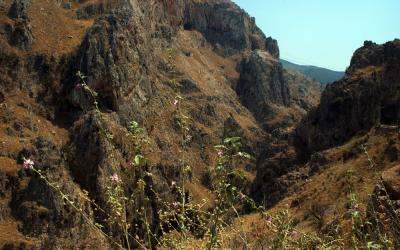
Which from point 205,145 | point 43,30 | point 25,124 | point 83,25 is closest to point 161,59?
point 205,145

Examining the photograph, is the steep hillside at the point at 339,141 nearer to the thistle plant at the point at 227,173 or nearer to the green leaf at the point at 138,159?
the thistle plant at the point at 227,173

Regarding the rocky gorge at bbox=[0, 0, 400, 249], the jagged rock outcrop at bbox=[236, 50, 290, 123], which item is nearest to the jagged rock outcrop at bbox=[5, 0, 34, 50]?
the rocky gorge at bbox=[0, 0, 400, 249]

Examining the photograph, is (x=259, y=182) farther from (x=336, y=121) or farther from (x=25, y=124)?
(x=25, y=124)

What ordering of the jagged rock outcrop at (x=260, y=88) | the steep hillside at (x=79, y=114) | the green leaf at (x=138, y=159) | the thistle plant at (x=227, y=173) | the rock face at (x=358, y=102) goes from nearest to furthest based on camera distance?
the thistle plant at (x=227, y=173), the green leaf at (x=138, y=159), the steep hillside at (x=79, y=114), the rock face at (x=358, y=102), the jagged rock outcrop at (x=260, y=88)

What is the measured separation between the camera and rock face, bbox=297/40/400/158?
66.4 m

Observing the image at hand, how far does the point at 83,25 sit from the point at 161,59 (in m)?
37.4

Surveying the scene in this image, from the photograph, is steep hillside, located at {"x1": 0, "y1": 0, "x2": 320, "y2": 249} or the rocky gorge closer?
the rocky gorge

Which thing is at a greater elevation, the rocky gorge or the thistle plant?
the thistle plant

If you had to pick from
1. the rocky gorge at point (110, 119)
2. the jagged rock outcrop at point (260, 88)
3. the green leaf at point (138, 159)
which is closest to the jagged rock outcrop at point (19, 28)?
the rocky gorge at point (110, 119)

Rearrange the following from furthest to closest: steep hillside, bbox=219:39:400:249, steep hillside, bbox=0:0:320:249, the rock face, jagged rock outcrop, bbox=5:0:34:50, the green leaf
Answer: jagged rock outcrop, bbox=5:0:34:50 → the rock face → steep hillside, bbox=0:0:320:249 → steep hillside, bbox=219:39:400:249 → the green leaf

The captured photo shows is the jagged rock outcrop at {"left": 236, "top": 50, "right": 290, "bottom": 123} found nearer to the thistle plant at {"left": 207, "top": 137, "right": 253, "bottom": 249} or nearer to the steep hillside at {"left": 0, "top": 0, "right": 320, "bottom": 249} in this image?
the steep hillside at {"left": 0, "top": 0, "right": 320, "bottom": 249}

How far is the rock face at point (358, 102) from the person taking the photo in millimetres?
66375

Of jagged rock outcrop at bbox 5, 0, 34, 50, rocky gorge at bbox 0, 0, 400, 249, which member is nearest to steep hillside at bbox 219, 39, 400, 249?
rocky gorge at bbox 0, 0, 400, 249

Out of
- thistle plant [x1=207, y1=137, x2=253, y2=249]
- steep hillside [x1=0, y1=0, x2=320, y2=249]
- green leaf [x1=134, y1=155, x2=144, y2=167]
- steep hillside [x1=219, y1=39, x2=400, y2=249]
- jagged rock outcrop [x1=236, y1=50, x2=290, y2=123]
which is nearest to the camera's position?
thistle plant [x1=207, y1=137, x2=253, y2=249]
